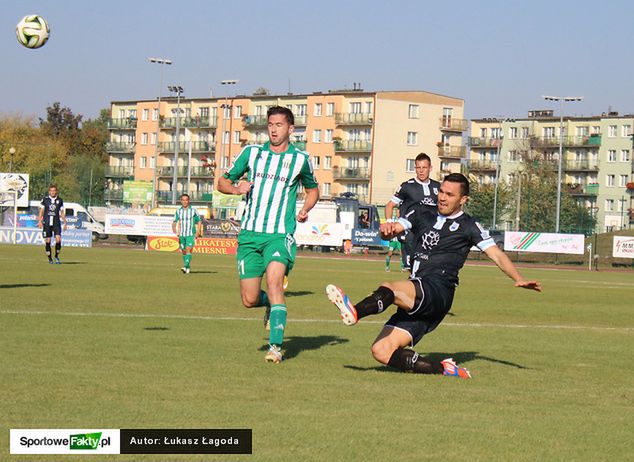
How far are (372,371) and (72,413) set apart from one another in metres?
3.56

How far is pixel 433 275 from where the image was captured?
9.81 meters

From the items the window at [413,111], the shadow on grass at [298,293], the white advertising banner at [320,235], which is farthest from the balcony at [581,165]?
the shadow on grass at [298,293]

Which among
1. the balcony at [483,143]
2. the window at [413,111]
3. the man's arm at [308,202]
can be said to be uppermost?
the window at [413,111]

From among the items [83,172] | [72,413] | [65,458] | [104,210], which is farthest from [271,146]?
[83,172]

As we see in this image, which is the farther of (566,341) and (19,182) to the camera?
(19,182)

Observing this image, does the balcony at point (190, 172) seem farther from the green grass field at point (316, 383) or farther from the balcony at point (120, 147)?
the green grass field at point (316, 383)

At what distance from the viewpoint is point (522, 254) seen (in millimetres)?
62094

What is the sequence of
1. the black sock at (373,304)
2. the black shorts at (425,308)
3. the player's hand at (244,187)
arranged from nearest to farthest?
the black sock at (373,304) < the black shorts at (425,308) < the player's hand at (244,187)

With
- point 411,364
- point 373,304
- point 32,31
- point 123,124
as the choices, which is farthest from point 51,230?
point 123,124

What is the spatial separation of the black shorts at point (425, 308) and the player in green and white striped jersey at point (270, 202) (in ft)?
4.59

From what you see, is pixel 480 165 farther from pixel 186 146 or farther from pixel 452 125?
pixel 186 146

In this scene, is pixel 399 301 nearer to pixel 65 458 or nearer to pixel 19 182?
pixel 65 458

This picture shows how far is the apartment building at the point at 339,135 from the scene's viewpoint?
375 ft

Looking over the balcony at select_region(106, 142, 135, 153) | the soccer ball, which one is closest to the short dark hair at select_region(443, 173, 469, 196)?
the soccer ball
